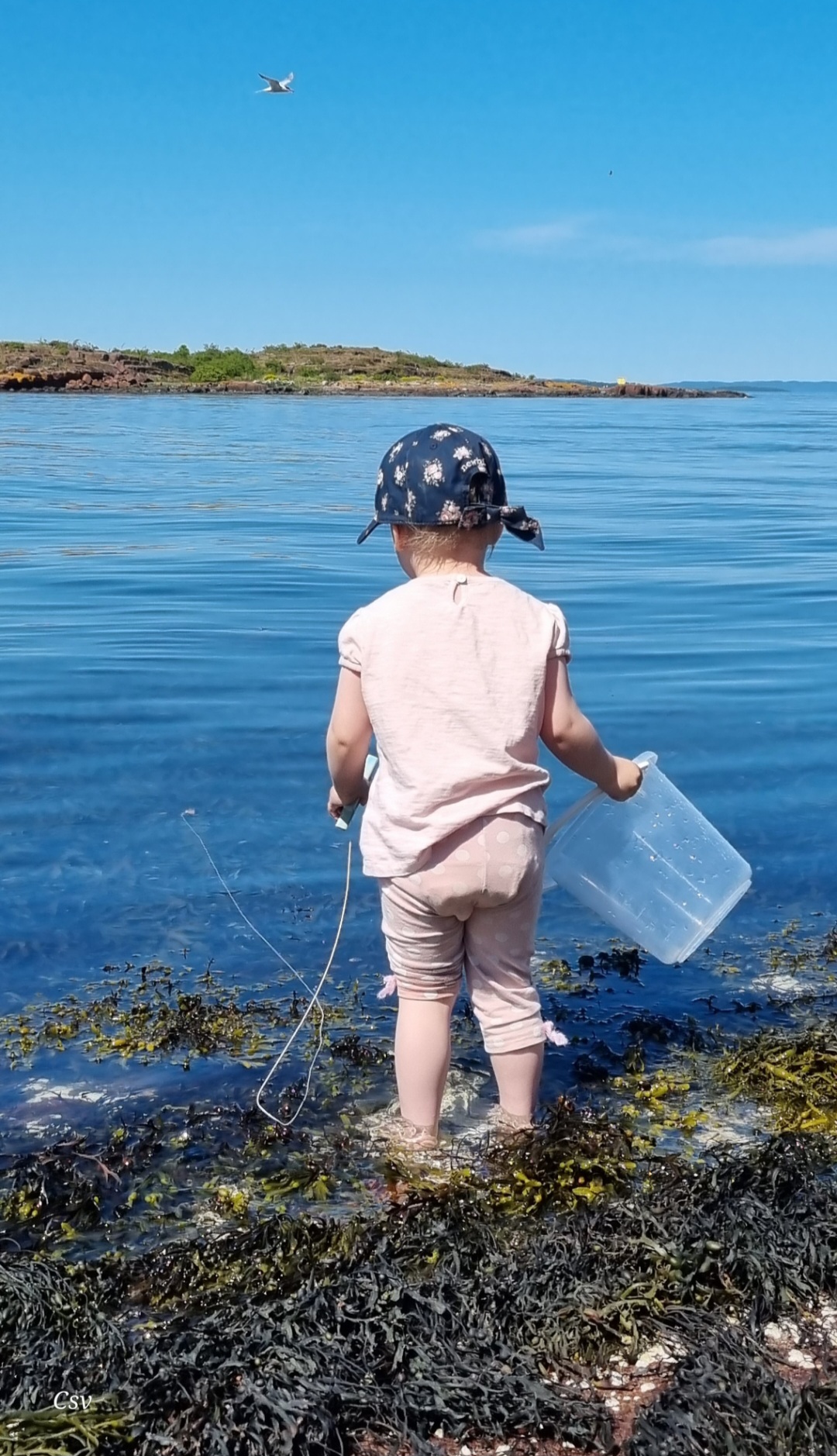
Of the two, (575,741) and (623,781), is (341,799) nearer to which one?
(575,741)

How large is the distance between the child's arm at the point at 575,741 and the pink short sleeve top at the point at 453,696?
0.20ft

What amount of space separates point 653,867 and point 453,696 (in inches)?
50.9

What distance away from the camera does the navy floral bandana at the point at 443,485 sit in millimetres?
3668

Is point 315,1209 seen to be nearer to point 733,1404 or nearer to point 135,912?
point 733,1404

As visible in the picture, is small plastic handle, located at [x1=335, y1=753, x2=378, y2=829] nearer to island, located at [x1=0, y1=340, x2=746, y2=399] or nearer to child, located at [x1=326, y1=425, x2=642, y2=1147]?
child, located at [x1=326, y1=425, x2=642, y2=1147]

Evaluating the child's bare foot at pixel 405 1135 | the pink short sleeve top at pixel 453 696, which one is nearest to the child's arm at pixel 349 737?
the pink short sleeve top at pixel 453 696

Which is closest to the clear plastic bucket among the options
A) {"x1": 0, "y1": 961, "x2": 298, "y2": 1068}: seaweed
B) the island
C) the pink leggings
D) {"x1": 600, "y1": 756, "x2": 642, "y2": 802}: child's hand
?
{"x1": 600, "y1": 756, "x2": 642, "y2": 802}: child's hand

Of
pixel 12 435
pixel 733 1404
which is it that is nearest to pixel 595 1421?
pixel 733 1404

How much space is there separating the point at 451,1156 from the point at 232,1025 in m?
1.22

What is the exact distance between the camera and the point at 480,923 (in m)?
3.86

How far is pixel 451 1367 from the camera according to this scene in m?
2.84

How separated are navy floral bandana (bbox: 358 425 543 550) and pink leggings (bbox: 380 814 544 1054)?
2.51 feet

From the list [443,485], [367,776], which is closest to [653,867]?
[367,776]

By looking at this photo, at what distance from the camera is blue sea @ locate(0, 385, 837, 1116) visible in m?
5.67
